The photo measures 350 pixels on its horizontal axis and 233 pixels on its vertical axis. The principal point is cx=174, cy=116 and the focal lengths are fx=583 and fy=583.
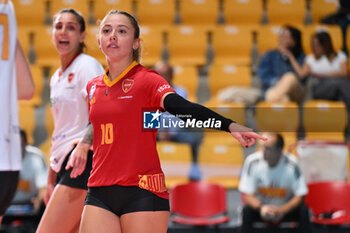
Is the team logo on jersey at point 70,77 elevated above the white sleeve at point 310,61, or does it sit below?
below

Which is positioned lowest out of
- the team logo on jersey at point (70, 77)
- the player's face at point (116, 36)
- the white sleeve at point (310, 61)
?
the team logo on jersey at point (70, 77)

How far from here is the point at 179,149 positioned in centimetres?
646

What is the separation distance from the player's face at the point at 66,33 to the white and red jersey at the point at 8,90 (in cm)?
64

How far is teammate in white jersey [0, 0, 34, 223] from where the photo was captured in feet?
9.09

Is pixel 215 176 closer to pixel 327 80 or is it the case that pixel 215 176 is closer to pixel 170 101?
pixel 327 80

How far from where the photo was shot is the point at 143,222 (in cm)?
258

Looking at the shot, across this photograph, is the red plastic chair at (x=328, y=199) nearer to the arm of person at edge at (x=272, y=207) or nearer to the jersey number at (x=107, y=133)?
the arm of person at edge at (x=272, y=207)

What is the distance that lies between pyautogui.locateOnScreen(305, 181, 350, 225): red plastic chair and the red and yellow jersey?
3710mm

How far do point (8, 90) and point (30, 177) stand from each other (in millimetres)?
3446

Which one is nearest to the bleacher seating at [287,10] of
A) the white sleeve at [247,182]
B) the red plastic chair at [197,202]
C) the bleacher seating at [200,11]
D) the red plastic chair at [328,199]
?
the bleacher seating at [200,11]

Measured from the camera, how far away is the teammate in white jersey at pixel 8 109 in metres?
2.77

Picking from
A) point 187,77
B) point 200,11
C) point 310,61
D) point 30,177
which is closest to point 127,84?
point 30,177

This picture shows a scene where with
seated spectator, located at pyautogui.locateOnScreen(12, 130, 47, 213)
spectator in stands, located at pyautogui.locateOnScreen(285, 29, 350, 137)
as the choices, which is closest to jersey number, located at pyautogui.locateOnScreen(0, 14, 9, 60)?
seated spectator, located at pyautogui.locateOnScreen(12, 130, 47, 213)

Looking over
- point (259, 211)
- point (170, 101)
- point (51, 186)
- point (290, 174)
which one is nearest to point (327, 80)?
point (290, 174)
